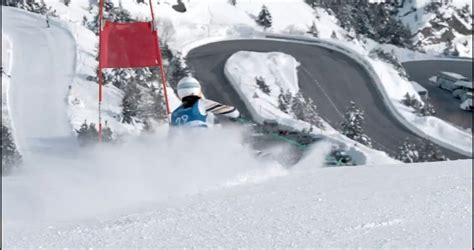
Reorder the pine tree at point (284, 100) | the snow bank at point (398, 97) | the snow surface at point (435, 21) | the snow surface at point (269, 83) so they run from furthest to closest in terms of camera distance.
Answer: the snow surface at point (435, 21) < the snow bank at point (398, 97) < the pine tree at point (284, 100) < the snow surface at point (269, 83)

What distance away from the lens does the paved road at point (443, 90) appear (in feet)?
111

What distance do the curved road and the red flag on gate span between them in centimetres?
1771

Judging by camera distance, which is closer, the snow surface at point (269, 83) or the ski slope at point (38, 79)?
the ski slope at point (38, 79)

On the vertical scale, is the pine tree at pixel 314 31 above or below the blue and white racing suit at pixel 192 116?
above

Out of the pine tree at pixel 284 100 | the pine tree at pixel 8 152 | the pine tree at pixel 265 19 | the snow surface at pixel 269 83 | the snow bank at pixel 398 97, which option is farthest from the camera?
the pine tree at pixel 265 19

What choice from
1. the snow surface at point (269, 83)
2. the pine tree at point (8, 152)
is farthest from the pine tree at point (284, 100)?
Result: the pine tree at point (8, 152)

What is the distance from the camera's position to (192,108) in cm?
692

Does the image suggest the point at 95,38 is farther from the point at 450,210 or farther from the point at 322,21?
the point at 322,21

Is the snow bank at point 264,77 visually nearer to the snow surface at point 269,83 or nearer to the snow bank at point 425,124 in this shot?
the snow surface at point 269,83

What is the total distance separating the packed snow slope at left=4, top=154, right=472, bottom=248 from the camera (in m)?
3.89

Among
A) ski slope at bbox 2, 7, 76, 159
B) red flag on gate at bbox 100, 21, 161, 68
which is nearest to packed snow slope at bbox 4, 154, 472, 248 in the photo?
red flag on gate at bbox 100, 21, 161, 68

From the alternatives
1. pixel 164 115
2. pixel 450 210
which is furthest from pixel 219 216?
pixel 164 115

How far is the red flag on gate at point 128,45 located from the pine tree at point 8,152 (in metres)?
2.92

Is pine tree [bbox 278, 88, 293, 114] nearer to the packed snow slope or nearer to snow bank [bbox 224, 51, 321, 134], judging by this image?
snow bank [bbox 224, 51, 321, 134]
